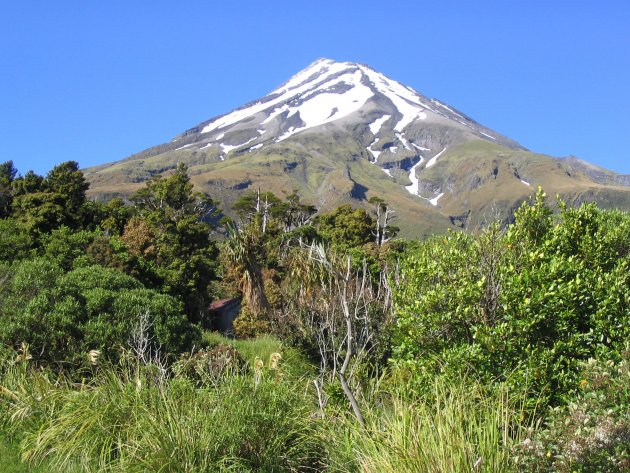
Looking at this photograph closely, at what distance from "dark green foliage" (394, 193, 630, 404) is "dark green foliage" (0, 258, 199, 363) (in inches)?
307

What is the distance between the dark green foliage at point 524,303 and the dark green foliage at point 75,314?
25.6 feet

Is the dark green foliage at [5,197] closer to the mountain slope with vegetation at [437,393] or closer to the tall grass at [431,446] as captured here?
the mountain slope with vegetation at [437,393]

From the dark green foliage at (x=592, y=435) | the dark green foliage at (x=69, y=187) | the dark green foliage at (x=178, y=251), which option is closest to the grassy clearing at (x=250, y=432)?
the dark green foliage at (x=592, y=435)

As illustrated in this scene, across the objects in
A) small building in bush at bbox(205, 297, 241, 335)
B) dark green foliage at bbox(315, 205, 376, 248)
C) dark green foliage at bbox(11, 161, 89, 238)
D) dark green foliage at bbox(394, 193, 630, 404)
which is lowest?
small building in bush at bbox(205, 297, 241, 335)

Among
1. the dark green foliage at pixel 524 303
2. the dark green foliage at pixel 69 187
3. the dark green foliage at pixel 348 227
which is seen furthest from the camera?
the dark green foliage at pixel 348 227

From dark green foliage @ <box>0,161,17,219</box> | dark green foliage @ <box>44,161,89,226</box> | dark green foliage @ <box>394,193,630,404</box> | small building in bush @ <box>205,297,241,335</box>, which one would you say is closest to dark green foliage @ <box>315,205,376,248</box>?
small building in bush @ <box>205,297,241,335</box>

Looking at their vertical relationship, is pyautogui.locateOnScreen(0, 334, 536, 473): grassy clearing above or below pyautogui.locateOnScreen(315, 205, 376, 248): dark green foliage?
below

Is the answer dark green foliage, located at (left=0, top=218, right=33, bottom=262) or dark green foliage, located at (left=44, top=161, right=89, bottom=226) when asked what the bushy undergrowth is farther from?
dark green foliage, located at (left=44, top=161, right=89, bottom=226)

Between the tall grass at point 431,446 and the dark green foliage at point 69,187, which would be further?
the dark green foliage at point 69,187

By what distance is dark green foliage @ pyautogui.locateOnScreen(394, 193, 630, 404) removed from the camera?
6965 mm

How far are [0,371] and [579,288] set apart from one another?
8.31 m

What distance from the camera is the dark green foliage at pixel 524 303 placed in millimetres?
6965

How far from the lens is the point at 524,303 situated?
6.98 m

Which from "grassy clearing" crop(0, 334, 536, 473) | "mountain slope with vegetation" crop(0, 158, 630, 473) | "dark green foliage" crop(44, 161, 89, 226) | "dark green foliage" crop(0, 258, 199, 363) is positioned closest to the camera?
"mountain slope with vegetation" crop(0, 158, 630, 473)
